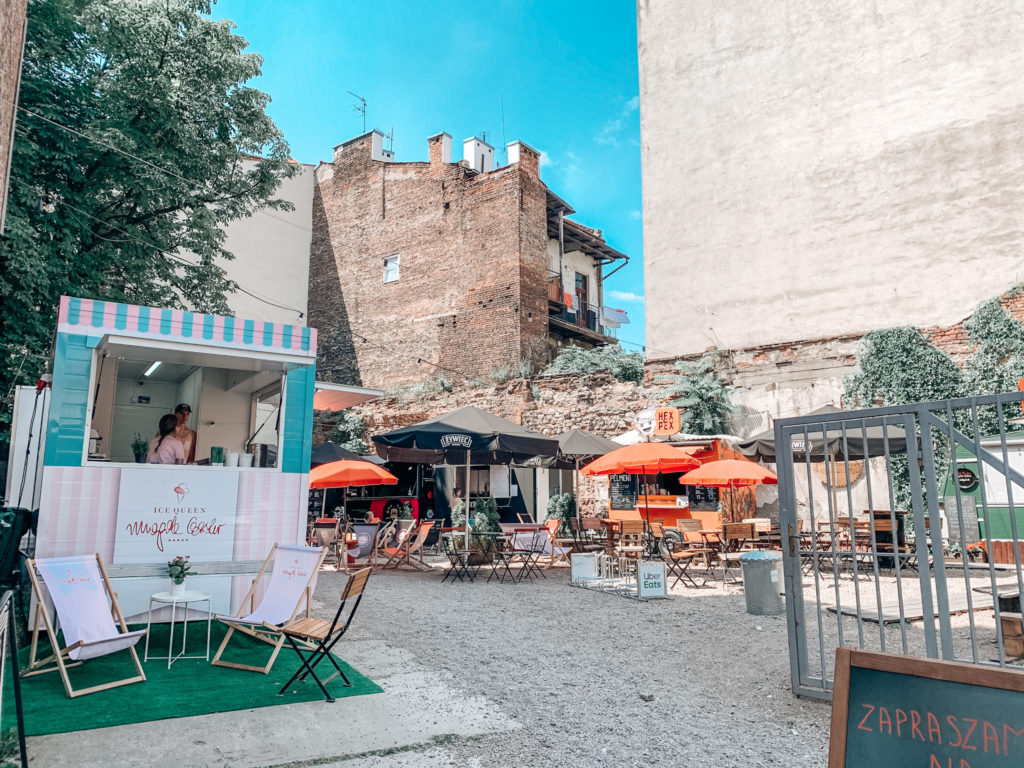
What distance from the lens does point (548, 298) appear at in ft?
73.2

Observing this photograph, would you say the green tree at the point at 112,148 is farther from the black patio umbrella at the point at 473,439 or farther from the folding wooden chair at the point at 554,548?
the folding wooden chair at the point at 554,548

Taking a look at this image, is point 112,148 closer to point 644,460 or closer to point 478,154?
point 644,460

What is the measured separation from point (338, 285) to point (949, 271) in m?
18.4

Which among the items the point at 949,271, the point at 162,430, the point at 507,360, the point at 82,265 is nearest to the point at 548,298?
the point at 507,360

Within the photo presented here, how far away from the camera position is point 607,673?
5266mm

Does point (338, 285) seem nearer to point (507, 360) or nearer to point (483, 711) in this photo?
point (507, 360)

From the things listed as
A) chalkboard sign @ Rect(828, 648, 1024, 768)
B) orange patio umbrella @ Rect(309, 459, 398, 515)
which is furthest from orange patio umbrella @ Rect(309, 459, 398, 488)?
chalkboard sign @ Rect(828, 648, 1024, 768)

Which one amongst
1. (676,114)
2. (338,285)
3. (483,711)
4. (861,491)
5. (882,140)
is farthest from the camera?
(338,285)

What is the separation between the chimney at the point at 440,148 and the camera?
Result: 2284 cm

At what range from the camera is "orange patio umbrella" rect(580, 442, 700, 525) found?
10.4 metres

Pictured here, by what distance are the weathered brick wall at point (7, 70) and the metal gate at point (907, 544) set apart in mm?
4219

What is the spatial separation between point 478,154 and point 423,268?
430cm

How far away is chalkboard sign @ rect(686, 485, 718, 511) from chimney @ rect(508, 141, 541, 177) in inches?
465

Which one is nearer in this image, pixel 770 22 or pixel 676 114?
pixel 770 22
